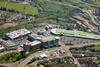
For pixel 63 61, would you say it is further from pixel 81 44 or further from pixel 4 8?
pixel 4 8

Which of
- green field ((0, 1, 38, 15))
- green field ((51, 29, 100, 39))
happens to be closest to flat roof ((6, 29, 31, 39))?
green field ((51, 29, 100, 39))

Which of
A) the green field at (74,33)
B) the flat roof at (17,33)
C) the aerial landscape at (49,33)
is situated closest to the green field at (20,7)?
the aerial landscape at (49,33)

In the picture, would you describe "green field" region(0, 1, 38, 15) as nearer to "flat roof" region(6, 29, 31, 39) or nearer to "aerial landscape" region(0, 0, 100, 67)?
"aerial landscape" region(0, 0, 100, 67)

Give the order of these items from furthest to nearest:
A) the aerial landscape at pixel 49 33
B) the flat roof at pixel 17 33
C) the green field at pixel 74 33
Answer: the green field at pixel 74 33, the flat roof at pixel 17 33, the aerial landscape at pixel 49 33

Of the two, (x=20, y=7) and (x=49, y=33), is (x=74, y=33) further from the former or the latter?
(x=20, y=7)

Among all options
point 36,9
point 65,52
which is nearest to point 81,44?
point 65,52

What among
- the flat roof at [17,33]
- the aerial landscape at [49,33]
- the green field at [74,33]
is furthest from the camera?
the green field at [74,33]

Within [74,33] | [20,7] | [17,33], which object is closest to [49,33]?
[74,33]

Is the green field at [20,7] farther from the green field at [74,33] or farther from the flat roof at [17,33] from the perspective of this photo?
the flat roof at [17,33]

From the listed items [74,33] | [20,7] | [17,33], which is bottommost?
[74,33]
